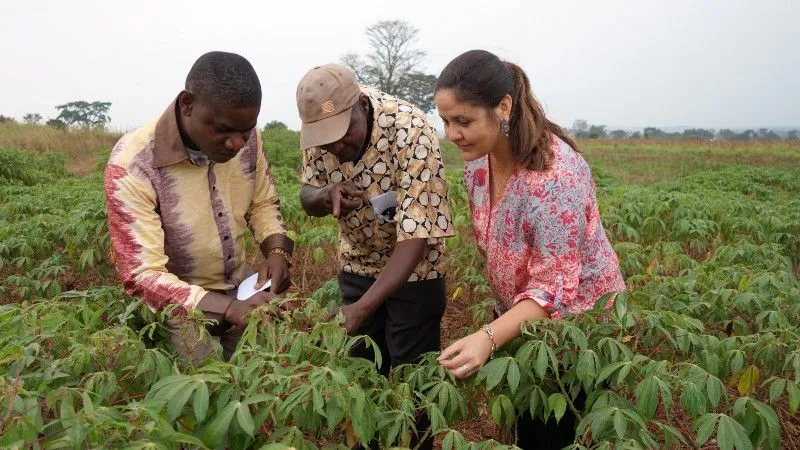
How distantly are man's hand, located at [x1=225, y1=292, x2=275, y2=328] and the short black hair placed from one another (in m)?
0.48

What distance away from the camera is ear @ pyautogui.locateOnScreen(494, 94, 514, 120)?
Answer: 1643 millimetres

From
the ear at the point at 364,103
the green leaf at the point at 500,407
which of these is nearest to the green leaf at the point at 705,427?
the green leaf at the point at 500,407

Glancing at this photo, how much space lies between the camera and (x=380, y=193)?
1988mm

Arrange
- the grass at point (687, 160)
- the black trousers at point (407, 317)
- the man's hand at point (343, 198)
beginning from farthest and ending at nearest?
the grass at point (687, 160) < the black trousers at point (407, 317) < the man's hand at point (343, 198)

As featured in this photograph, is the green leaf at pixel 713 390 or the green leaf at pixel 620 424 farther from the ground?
the green leaf at pixel 713 390

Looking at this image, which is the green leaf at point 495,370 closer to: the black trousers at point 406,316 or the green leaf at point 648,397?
the green leaf at point 648,397

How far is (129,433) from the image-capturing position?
100 cm

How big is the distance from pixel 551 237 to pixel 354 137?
0.60 metres

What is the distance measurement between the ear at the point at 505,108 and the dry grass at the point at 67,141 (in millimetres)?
13956

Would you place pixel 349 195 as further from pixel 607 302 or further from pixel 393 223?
pixel 607 302

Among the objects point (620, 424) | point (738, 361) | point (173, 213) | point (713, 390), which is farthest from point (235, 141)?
point (738, 361)

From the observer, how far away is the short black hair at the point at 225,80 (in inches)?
65.6

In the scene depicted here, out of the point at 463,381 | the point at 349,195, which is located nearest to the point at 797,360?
the point at 463,381

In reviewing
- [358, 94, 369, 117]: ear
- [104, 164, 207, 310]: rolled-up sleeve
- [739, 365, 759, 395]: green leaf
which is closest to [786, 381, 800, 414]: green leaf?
[739, 365, 759, 395]: green leaf
